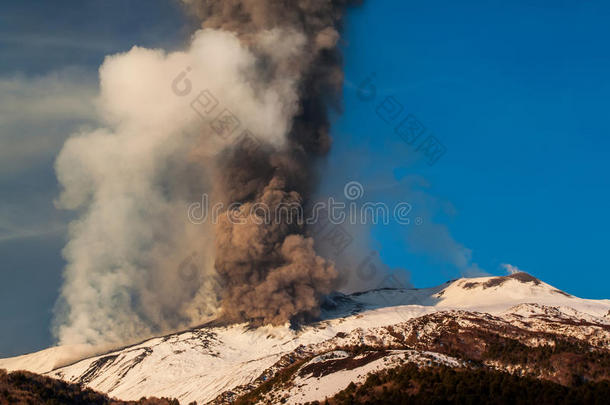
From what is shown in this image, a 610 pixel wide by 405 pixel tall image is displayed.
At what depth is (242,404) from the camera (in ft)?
217

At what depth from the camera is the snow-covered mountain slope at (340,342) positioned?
236ft

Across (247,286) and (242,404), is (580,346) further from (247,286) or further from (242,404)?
(247,286)

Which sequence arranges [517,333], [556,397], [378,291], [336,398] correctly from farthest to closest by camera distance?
[378,291] < [517,333] < [336,398] < [556,397]

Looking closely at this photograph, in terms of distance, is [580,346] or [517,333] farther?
[517,333]

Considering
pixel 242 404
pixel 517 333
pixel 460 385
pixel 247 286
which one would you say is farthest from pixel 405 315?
pixel 460 385

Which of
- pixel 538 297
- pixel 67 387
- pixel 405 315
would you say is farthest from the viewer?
pixel 538 297

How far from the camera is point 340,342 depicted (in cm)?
11519

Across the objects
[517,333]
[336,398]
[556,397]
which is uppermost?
[517,333]

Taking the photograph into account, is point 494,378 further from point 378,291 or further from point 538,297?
point 378,291

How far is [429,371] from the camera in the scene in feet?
186

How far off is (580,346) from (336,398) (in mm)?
51197

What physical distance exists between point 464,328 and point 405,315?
4667 cm

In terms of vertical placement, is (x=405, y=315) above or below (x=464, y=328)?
above

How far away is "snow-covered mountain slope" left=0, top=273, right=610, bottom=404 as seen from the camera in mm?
71875
